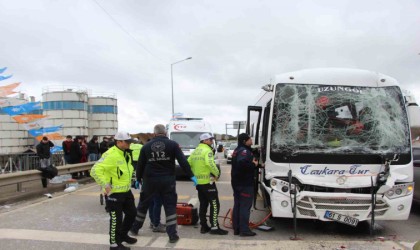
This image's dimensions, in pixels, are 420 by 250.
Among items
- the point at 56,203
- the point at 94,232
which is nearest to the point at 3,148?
the point at 56,203

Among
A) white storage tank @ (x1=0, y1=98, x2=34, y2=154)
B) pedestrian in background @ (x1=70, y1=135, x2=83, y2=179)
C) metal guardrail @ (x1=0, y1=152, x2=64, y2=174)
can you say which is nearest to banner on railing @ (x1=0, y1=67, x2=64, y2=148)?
metal guardrail @ (x1=0, y1=152, x2=64, y2=174)

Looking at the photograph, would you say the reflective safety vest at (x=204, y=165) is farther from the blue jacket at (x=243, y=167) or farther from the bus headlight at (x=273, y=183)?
the bus headlight at (x=273, y=183)

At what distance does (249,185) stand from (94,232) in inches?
109

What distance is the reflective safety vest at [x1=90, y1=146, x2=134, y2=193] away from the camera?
5598mm

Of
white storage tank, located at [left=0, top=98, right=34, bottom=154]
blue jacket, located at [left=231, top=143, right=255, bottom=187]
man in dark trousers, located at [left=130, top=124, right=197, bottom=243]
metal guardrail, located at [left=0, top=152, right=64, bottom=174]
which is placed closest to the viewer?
man in dark trousers, located at [left=130, top=124, right=197, bottom=243]

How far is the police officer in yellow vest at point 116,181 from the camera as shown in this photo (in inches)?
221

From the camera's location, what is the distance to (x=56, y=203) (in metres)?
9.94

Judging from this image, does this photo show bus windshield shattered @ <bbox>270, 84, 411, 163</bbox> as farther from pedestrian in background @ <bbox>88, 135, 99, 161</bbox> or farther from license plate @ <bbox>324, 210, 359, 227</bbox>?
pedestrian in background @ <bbox>88, 135, 99, 161</bbox>

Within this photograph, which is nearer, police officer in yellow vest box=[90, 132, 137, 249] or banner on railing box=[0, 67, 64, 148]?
police officer in yellow vest box=[90, 132, 137, 249]

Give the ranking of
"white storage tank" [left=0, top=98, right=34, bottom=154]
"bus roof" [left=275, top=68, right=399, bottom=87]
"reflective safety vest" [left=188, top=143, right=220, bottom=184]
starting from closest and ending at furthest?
"reflective safety vest" [left=188, top=143, right=220, bottom=184], "bus roof" [left=275, top=68, right=399, bottom=87], "white storage tank" [left=0, top=98, right=34, bottom=154]

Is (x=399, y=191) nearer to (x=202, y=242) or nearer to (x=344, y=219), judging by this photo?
(x=344, y=219)

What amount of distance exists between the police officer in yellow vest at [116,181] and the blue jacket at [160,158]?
1.59ft

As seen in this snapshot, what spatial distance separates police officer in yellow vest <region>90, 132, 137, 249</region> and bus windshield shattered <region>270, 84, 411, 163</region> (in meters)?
2.50

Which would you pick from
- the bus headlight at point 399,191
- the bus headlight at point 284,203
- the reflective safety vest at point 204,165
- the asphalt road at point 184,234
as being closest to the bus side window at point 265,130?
Result: the bus headlight at point 284,203
